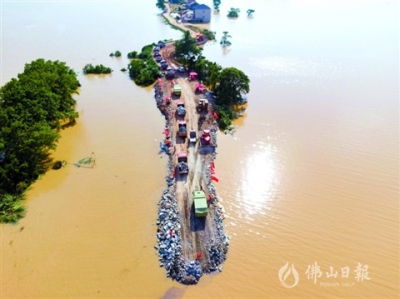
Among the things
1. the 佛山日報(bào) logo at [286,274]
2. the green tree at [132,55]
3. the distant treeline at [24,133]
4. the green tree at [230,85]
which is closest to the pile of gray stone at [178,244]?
the 佛山日報(bào) logo at [286,274]

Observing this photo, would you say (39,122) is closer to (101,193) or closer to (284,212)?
(101,193)

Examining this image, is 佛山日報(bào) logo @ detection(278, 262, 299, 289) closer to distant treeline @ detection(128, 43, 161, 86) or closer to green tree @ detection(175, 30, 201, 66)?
distant treeline @ detection(128, 43, 161, 86)

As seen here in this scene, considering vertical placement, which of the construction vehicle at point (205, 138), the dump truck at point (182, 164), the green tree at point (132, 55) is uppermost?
the green tree at point (132, 55)

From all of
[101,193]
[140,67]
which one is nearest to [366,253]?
[101,193]

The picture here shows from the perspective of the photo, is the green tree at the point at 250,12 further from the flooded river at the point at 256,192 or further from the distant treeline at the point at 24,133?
the distant treeline at the point at 24,133

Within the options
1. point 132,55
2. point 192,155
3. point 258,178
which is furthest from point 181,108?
point 132,55

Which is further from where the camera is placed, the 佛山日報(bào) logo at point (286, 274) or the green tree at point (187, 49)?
the green tree at point (187, 49)

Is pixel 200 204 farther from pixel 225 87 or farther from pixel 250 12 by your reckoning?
pixel 250 12
